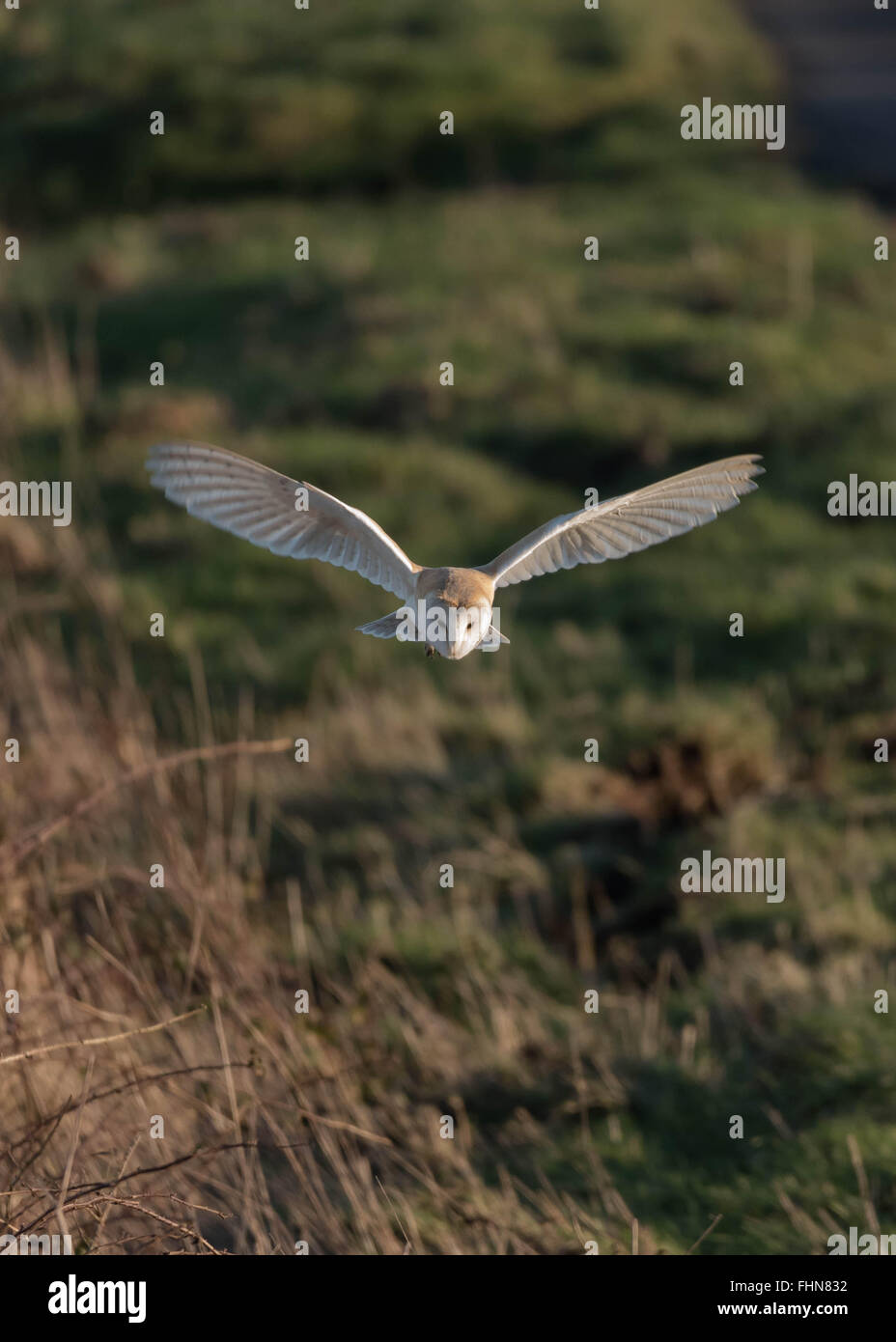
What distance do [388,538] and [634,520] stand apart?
0.38 meters

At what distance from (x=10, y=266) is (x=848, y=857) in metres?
12.3

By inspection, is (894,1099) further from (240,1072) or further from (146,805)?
(146,805)

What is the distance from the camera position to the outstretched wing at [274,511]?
2.08m

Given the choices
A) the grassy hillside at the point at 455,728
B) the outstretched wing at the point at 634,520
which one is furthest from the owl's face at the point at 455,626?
the grassy hillside at the point at 455,728

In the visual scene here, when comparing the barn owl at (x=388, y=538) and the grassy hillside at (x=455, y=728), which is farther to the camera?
the grassy hillside at (x=455, y=728)

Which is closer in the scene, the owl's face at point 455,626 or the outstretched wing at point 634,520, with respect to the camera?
the owl's face at point 455,626

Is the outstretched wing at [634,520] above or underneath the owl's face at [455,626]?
above

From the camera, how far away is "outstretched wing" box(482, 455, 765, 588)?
1.98 meters

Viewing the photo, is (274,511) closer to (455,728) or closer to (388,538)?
(388,538)

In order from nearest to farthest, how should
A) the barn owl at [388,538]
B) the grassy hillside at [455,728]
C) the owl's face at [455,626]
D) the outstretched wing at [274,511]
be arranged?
1. the owl's face at [455,626]
2. the barn owl at [388,538]
3. the outstretched wing at [274,511]
4. the grassy hillside at [455,728]

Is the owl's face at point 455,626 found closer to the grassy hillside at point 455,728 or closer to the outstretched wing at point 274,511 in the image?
the outstretched wing at point 274,511

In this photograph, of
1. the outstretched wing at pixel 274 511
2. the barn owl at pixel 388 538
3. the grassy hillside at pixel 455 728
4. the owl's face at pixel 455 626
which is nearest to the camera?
the owl's face at pixel 455 626

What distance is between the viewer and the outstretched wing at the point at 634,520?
198cm

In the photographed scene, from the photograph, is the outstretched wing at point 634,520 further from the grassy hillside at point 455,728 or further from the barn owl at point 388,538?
the grassy hillside at point 455,728
